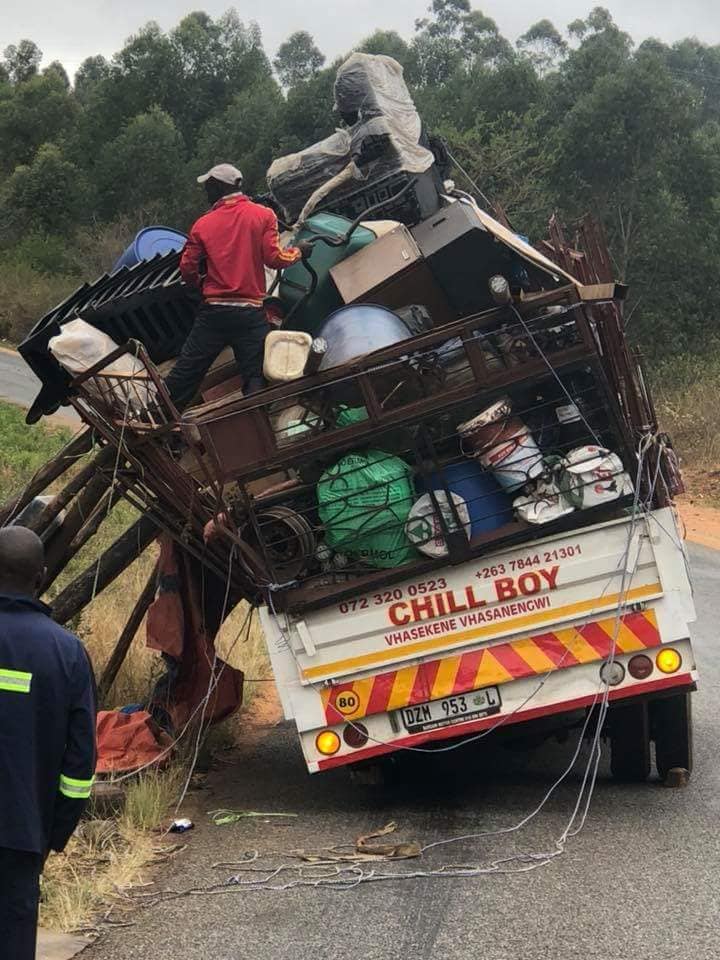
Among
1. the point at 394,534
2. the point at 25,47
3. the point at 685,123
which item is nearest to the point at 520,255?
the point at 394,534

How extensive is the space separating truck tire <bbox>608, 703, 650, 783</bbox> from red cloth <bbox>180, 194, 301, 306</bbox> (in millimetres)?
2783

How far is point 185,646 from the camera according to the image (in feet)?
21.0

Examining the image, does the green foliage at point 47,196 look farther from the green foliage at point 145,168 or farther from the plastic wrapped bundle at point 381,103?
the plastic wrapped bundle at point 381,103

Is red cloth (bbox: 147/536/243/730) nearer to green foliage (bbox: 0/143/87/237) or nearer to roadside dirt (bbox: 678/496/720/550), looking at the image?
roadside dirt (bbox: 678/496/720/550)

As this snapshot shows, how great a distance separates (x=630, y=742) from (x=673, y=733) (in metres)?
0.22

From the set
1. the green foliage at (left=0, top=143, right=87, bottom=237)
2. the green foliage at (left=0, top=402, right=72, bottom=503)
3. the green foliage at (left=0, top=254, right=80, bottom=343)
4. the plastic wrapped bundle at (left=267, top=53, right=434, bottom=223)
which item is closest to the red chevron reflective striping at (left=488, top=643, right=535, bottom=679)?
the plastic wrapped bundle at (left=267, top=53, right=434, bottom=223)

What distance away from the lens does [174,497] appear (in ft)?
18.5

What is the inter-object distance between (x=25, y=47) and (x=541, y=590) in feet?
175

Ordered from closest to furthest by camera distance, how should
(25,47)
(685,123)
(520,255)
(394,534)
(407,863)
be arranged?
(407,863)
(394,534)
(520,255)
(685,123)
(25,47)

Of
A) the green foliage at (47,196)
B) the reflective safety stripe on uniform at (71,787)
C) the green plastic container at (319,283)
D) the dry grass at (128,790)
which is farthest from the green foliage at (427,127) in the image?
the reflective safety stripe on uniform at (71,787)

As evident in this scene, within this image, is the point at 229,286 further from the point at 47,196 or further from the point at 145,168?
the point at 47,196

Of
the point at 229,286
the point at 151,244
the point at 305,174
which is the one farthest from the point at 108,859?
the point at 305,174

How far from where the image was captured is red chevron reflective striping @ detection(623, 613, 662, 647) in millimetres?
5395

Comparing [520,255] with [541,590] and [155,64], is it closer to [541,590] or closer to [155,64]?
[541,590]
